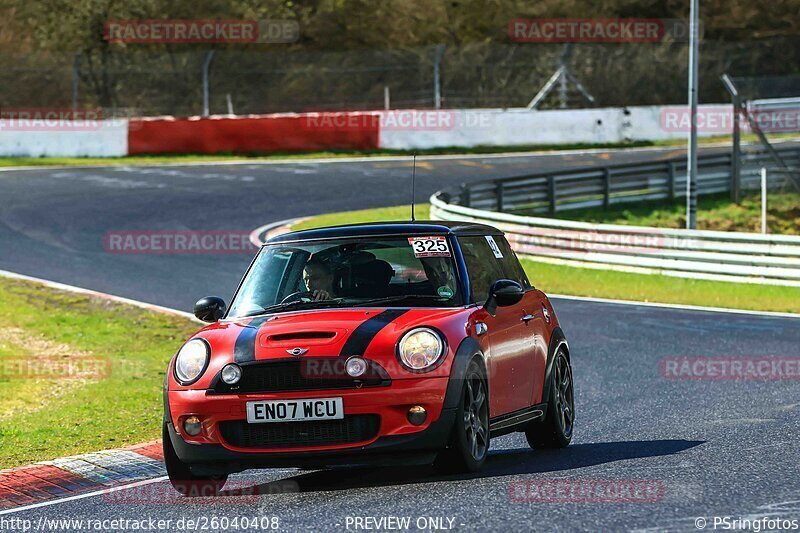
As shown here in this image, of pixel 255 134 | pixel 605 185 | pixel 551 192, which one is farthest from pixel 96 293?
pixel 255 134

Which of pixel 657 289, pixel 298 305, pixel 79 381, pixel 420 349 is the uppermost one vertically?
pixel 298 305

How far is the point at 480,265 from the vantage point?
8828 mm

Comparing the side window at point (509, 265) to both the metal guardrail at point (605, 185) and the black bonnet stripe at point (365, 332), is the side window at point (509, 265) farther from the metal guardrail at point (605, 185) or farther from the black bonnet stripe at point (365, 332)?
the metal guardrail at point (605, 185)

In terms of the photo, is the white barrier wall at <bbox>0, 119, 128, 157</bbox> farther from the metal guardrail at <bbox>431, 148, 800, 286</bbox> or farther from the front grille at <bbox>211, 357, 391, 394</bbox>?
the front grille at <bbox>211, 357, 391, 394</bbox>

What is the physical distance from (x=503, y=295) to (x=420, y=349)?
40.6 inches

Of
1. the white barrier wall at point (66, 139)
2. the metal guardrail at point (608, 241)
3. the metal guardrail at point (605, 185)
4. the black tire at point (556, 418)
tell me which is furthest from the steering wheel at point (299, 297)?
the white barrier wall at point (66, 139)

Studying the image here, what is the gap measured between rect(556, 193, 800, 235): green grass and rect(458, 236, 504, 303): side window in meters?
20.9

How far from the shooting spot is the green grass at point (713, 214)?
2989cm

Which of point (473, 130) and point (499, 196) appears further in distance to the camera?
point (473, 130)

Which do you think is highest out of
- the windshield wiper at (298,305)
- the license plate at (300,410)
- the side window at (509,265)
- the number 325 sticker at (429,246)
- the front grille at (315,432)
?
the number 325 sticker at (429,246)

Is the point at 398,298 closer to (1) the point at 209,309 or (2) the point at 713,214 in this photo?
(1) the point at 209,309

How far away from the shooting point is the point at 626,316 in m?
18.0

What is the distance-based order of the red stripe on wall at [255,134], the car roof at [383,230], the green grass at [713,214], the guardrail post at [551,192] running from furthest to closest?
the red stripe on wall at [255,134] → the guardrail post at [551,192] → the green grass at [713,214] → the car roof at [383,230]

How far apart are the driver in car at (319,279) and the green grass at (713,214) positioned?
21.6m
